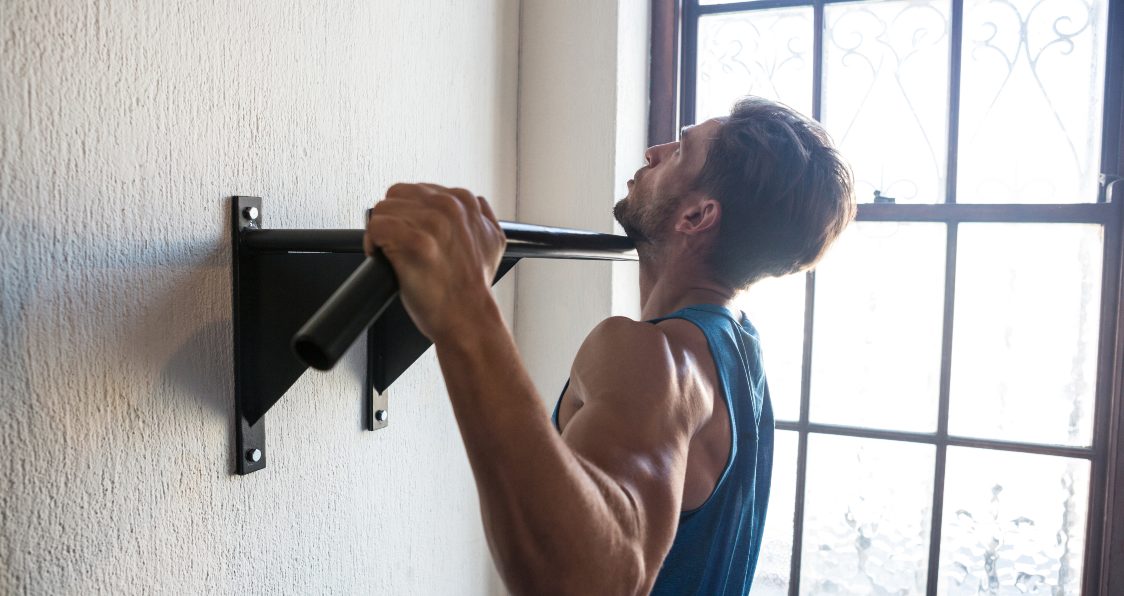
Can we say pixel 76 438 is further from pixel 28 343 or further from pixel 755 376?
pixel 755 376

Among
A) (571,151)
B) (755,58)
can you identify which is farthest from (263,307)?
(755,58)

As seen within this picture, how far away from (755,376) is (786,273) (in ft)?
0.66

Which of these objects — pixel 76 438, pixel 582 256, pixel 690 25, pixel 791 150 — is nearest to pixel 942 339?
pixel 791 150

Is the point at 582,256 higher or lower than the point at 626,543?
higher

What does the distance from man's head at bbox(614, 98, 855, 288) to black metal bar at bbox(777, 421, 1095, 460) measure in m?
0.54

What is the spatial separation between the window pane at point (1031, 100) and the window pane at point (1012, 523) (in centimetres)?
47

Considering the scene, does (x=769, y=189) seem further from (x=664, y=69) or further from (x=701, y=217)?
(x=664, y=69)

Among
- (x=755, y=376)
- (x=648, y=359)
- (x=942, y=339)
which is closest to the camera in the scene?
(x=648, y=359)

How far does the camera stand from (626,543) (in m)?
0.53

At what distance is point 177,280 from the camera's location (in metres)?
0.69

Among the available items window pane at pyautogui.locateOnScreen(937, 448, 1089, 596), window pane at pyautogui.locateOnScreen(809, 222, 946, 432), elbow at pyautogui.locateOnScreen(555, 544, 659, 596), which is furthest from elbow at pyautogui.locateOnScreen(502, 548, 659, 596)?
window pane at pyautogui.locateOnScreen(937, 448, 1089, 596)

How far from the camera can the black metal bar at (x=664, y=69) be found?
1.49 meters

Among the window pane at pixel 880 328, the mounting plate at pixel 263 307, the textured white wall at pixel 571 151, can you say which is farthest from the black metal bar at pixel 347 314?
the window pane at pixel 880 328

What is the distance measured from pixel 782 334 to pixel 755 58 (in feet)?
1.75
